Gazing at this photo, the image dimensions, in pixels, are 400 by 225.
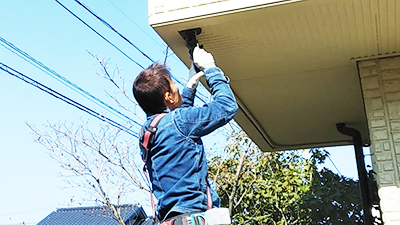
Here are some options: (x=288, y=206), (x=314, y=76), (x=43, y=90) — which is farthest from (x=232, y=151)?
(x=314, y=76)

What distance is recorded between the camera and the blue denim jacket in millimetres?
1607

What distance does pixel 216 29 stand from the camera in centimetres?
246

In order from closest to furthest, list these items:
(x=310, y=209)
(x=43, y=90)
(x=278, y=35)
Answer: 1. (x=278, y=35)
2. (x=43, y=90)
3. (x=310, y=209)

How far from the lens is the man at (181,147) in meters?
1.61

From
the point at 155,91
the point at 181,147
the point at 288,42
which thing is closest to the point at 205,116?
the point at 181,147

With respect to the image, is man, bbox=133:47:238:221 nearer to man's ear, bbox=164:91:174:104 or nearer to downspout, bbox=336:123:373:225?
man's ear, bbox=164:91:174:104

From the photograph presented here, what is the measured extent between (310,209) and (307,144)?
63.9 inches

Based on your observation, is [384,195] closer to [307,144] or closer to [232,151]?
[307,144]

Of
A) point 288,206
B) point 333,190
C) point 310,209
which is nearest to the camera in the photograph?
point 333,190

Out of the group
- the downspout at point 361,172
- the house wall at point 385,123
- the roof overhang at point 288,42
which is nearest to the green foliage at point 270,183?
the downspout at point 361,172

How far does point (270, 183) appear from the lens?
310 inches

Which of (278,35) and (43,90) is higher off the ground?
(43,90)

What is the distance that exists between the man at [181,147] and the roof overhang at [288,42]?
2.23 ft

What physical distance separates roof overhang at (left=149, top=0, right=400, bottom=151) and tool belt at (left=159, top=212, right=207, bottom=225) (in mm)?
1179
